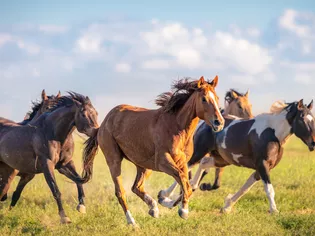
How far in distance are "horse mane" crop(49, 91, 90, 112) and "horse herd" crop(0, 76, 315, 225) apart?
18 millimetres

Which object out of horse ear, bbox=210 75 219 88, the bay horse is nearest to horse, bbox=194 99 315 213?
the bay horse

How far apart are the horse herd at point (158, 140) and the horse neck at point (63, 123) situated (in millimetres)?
17

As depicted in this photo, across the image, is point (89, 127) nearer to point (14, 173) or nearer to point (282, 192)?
point (14, 173)

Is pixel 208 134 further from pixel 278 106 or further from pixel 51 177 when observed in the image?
A: pixel 51 177

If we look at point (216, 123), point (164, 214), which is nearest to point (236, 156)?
point (164, 214)

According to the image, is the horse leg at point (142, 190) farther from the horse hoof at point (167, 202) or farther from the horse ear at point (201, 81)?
the horse ear at point (201, 81)

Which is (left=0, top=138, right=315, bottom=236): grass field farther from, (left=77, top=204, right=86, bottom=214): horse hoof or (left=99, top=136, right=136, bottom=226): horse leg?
(left=99, top=136, right=136, bottom=226): horse leg

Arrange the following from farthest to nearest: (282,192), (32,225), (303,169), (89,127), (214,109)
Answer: (303,169)
(282,192)
(89,127)
(32,225)
(214,109)

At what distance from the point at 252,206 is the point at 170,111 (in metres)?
3.89

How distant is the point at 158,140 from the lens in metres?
8.52

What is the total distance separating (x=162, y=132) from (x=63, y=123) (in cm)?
281

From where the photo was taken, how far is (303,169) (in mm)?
18375

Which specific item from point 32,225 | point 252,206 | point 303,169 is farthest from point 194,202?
point 303,169

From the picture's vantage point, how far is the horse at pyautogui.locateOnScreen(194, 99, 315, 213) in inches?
433
